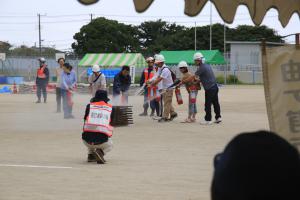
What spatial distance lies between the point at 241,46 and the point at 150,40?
20364 millimetres

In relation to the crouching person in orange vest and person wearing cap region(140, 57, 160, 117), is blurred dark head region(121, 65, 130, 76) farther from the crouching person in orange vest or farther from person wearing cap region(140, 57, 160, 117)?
the crouching person in orange vest

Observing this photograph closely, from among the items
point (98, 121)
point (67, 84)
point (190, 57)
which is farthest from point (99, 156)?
point (190, 57)

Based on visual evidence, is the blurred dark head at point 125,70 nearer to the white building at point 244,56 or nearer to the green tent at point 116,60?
the green tent at point 116,60

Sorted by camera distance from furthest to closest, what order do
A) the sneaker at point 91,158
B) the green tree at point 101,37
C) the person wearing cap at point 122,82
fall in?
the green tree at point 101,37
the person wearing cap at point 122,82
the sneaker at point 91,158

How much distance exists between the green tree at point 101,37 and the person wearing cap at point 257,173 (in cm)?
6390

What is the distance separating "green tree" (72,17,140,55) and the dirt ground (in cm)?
4900

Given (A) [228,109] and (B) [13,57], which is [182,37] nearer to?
(B) [13,57]

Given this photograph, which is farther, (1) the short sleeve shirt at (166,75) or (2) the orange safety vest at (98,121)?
(1) the short sleeve shirt at (166,75)

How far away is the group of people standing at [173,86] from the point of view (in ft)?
51.2

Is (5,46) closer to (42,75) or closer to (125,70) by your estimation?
(42,75)

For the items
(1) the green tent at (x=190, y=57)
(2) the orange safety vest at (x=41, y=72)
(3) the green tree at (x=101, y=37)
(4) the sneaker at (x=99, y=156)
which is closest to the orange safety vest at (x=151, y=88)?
(2) the orange safety vest at (x=41, y=72)

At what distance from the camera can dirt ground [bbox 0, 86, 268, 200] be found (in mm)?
7246

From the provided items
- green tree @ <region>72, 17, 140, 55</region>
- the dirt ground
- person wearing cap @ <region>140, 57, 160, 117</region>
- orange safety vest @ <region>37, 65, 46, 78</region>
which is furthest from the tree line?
the dirt ground

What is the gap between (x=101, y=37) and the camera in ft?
220
